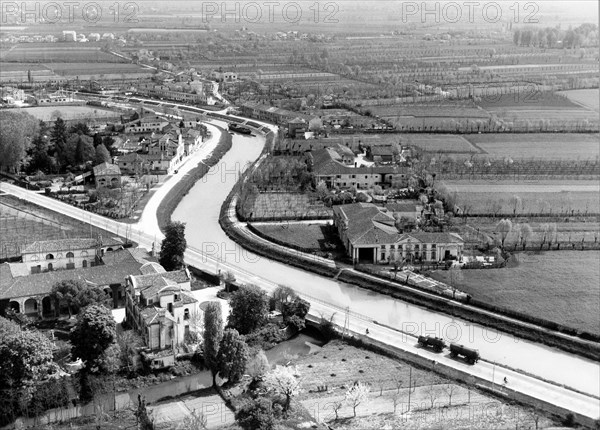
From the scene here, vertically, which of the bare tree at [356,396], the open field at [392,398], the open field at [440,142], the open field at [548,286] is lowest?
the open field at [392,398]

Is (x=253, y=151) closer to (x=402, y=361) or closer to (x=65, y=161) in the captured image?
(x=65, y=161)

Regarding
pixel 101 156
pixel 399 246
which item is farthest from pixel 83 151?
pixel 399 246

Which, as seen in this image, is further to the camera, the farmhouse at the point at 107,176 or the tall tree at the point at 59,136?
the tall tree at the point at 59,136

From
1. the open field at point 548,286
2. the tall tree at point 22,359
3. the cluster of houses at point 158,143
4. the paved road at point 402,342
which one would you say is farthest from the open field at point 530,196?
the tall tree at point 22,359

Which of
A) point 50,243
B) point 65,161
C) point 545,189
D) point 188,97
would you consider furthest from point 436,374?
point 188,97

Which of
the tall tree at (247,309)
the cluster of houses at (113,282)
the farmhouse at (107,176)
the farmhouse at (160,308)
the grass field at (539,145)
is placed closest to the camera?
the farmhouse at (160,308)

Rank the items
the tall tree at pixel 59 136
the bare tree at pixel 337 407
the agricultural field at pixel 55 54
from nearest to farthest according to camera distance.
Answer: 1. the bare tree at pixel 337 407
2. the tall tree at pixel 59 136
3. the agricultural field at pixel 55 54

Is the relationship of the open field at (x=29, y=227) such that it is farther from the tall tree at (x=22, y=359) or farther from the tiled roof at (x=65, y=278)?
the tall tree at (x=22, y=359)
